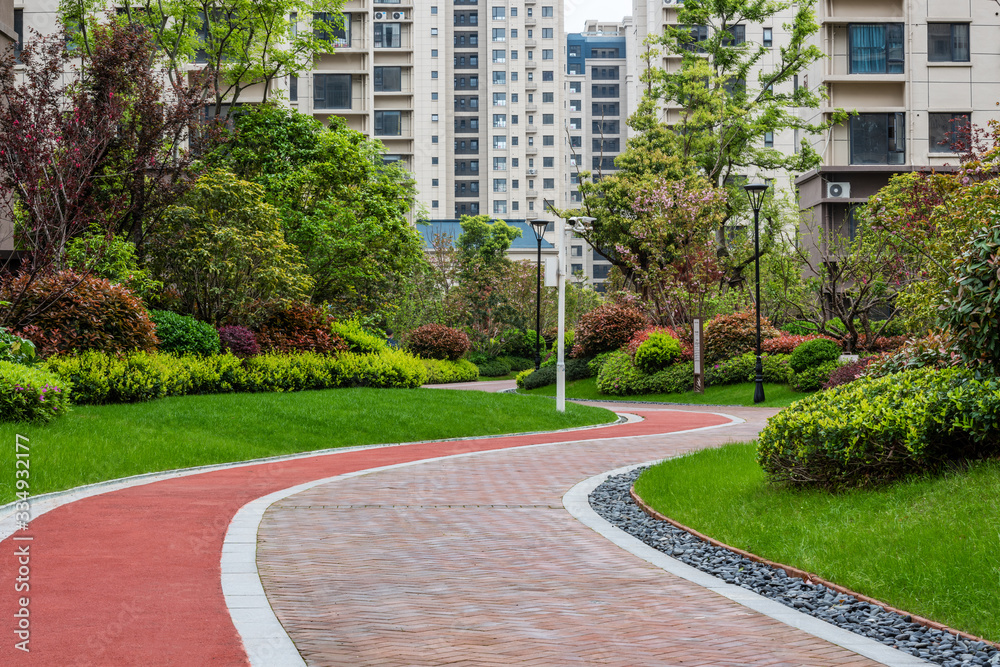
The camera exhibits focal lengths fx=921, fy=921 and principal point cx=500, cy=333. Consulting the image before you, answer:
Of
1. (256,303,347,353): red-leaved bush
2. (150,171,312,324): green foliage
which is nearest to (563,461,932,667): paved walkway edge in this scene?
(150,171,312,324): green foliage

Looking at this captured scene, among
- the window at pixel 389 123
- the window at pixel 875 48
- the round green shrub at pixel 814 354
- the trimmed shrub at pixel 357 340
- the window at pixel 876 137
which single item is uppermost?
the window at pixel 389 123

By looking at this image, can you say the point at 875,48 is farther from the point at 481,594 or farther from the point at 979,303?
the point at 481,594

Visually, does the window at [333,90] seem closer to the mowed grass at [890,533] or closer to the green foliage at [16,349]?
the green foliage at [16,349]

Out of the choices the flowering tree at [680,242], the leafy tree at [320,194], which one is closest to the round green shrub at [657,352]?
the flowering tree at [680,242]

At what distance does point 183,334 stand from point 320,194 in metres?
10.1

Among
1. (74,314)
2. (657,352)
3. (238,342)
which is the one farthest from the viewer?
(657,352)

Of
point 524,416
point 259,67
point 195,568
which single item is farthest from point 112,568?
point 259,67

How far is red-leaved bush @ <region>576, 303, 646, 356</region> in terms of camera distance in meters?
37.4

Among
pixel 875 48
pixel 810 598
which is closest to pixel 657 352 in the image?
pixel 875 48

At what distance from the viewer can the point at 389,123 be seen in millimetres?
82625

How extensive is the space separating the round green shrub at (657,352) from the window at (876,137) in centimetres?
1591

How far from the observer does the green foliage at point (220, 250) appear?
71.4 ft

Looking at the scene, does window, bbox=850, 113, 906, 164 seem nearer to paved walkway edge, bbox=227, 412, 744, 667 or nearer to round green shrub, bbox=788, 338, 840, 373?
round green shrub, bbox=788, 338, 840, 373

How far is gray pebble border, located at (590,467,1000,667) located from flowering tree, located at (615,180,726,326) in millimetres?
25436
